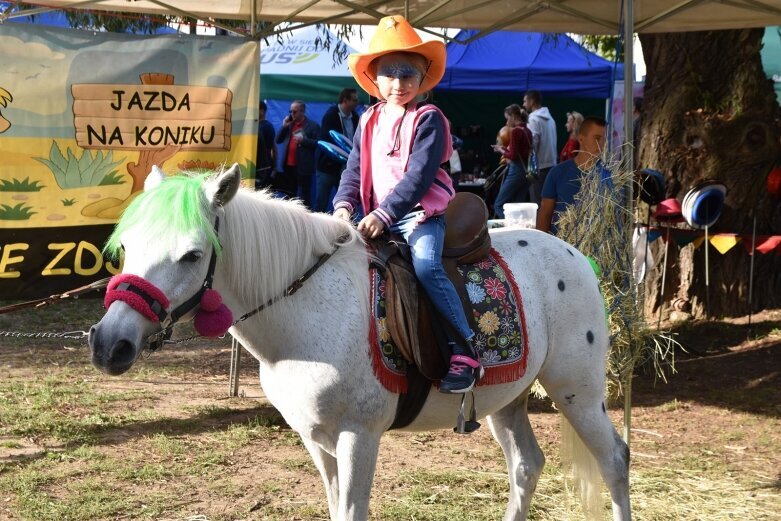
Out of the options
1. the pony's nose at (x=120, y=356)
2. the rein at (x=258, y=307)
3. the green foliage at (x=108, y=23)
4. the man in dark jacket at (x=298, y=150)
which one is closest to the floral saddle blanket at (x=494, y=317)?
the rein at (x=258, y=307)

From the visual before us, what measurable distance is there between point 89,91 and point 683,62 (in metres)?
5.49

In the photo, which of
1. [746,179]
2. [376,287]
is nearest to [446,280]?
[376,287]

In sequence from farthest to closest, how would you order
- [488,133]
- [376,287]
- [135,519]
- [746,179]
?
[488,133]
[746,179]
[135,519]
[376,287]

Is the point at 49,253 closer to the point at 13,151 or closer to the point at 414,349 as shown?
the point at 13,151

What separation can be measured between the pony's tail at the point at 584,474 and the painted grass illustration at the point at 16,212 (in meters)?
3.45

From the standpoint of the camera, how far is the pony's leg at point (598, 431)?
3.80m

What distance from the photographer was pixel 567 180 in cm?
605

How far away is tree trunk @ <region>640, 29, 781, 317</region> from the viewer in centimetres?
815

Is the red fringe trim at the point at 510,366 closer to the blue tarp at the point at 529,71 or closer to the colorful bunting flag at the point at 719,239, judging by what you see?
the colorful bunting flag at the point at 719,239

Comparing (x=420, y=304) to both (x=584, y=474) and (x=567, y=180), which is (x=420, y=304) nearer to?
(x=584, y=474)

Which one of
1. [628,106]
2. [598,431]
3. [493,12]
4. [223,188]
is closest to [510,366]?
[598,431]

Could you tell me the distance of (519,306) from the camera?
3.55m

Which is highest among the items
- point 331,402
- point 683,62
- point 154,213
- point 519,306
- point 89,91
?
point 683,62

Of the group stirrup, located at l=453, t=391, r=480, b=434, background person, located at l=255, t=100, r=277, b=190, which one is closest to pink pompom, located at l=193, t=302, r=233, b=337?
stirrup, located at l=453, t=391, r=480, b=434
